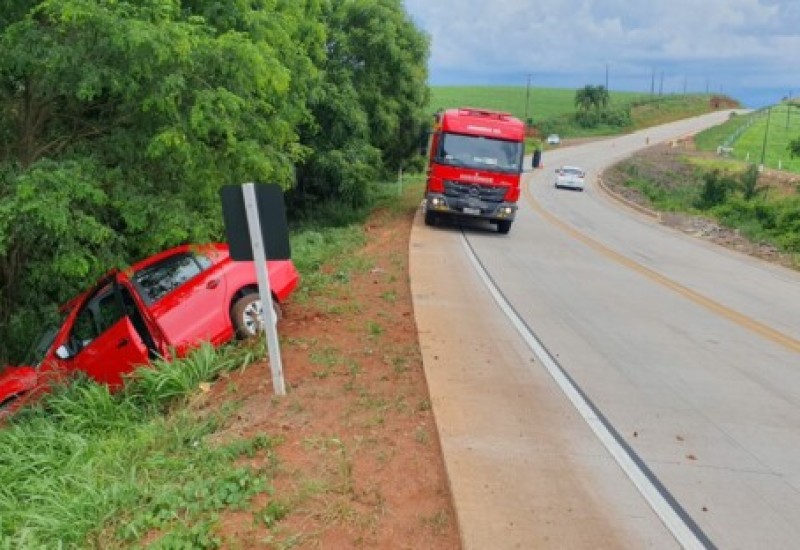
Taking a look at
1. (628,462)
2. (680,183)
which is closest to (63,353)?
(628,462)

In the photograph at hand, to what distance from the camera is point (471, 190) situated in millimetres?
19703

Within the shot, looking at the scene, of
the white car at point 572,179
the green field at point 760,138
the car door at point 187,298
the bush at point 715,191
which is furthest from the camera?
the green field at point 760,138

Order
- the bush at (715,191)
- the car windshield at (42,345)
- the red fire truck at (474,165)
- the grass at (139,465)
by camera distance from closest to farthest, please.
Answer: the grass at (139,465), the car windshield at (42,345), the red fire truck at (474,165), the bush at (715,191)

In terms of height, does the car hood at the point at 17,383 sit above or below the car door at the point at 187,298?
below

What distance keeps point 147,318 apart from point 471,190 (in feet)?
41.3

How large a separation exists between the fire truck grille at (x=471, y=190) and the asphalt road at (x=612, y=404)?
3902 mm

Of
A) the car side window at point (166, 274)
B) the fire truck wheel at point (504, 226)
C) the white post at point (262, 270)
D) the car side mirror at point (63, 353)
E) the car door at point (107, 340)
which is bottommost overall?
the fire truck wheel at point (504, 226)

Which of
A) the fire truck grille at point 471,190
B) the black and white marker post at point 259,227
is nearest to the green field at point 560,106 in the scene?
the fire truck grille at point 471,190

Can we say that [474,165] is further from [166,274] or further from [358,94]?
[166,274]

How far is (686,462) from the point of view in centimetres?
589

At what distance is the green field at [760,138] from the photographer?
213 feet

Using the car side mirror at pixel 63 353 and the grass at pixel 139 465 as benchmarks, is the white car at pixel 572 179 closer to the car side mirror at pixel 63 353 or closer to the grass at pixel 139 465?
the grass at pixel 139 465

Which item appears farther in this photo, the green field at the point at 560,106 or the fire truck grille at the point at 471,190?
the green field at the point at 560,106

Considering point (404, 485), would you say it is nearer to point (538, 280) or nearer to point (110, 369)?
point (110, 369)
